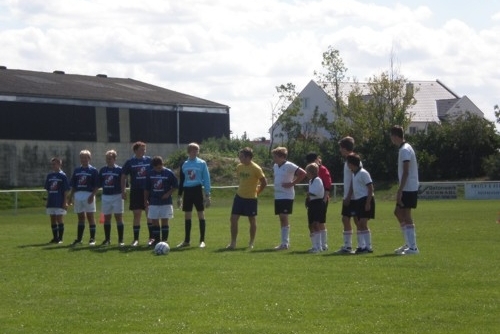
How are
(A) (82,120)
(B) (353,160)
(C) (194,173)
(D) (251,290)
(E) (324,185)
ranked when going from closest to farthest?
(D) (251,290) < (B) (353,160) < (E) (324,185) < (C) (194,173) < (A) (82,120)

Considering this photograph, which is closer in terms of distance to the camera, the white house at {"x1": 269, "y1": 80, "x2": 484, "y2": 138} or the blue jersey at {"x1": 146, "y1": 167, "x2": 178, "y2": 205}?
the blue jersey at {"x1": 146, "y1": 167, "x2": 178, "y2": 205}

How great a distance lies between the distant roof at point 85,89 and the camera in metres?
67.3

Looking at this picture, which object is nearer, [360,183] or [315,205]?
[360,183]

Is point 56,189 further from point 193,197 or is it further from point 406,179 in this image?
point 406,179

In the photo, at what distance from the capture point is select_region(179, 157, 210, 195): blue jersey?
790 inches

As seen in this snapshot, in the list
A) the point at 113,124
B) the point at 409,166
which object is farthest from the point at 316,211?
the point at 113,124

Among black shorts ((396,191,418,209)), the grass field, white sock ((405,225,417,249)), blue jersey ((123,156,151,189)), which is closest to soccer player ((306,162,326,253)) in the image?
the grass field

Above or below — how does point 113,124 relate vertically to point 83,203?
above

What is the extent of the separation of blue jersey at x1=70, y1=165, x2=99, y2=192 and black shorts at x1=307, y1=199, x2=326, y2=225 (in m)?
5.20

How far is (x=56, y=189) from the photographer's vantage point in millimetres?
22109

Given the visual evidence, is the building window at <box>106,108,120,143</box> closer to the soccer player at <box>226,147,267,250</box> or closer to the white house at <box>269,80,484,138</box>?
the white house at <box>269,80,484,138</box>

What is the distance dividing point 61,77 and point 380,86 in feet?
81.0

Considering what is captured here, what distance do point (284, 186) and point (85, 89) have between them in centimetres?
5595

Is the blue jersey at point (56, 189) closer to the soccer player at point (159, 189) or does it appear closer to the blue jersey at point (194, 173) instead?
the soccer player at point (159, 189)
